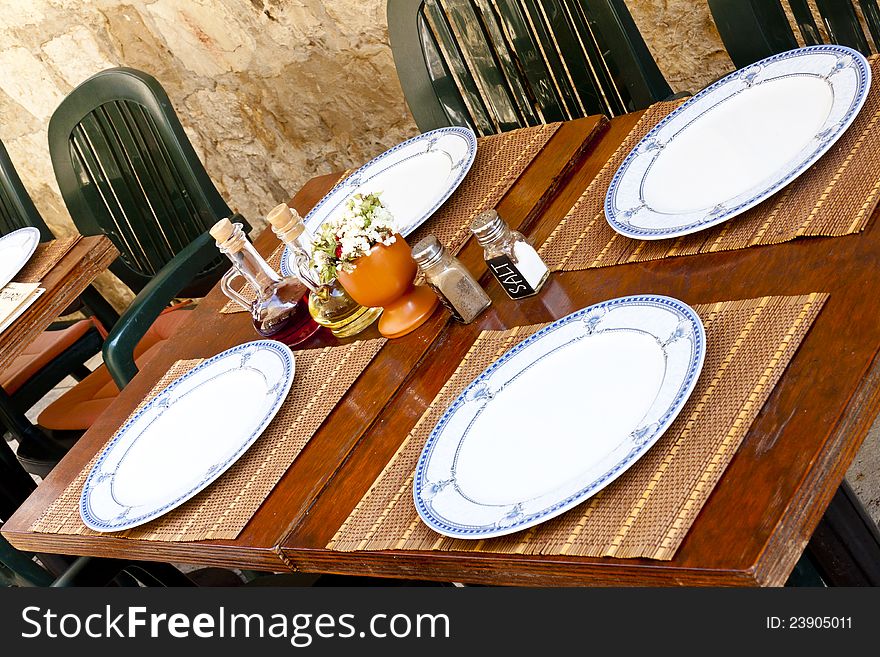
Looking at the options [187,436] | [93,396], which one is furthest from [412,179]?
[93,396]

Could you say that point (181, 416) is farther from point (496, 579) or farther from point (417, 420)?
point (496, 579)

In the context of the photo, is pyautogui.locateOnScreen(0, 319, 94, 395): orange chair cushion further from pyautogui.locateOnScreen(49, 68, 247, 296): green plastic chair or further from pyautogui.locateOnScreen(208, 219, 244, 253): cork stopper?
pyautogui.locateOnScreen(208, 219, 244, 253): cork stopper

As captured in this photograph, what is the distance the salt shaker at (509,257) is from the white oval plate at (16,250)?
1249 millimetres

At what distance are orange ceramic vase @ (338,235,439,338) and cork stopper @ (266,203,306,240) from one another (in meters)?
0.16

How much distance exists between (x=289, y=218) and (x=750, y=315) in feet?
2.09

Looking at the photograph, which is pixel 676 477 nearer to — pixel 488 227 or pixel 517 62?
pixel 488 227

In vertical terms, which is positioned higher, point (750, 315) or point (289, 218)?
point (289, 218)

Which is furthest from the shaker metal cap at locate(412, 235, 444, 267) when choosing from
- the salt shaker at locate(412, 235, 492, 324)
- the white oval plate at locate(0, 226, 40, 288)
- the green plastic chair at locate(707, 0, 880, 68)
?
the white oval plate at locate(0, 226, 40, 288)

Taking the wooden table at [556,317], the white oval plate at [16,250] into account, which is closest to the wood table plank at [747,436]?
the wooden table at [556,317]

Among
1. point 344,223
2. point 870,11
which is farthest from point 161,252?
point 870,11

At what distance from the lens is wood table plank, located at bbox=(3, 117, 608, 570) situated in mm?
1042

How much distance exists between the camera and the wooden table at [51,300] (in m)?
1.83

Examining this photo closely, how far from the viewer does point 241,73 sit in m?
2.65
